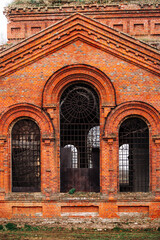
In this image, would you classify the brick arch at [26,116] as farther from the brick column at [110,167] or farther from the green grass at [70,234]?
the green grass at [70,234]

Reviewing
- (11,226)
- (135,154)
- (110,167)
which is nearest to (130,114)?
(135,154)

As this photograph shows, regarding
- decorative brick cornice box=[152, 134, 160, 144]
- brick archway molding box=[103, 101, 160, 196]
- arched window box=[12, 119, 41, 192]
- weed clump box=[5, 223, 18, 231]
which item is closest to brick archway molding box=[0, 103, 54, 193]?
arched window box=[12, 119, 41, 192]

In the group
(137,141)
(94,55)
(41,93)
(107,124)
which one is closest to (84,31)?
(94,55)

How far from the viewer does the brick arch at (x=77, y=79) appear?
42.5 feet

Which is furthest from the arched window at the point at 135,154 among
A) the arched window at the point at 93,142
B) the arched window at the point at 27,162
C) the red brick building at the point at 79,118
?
the arched window at the point at 27,162

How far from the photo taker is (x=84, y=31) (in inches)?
517

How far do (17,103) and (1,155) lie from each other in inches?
97.5

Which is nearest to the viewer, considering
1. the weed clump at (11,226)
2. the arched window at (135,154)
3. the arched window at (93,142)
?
the weed clump at (11,226)

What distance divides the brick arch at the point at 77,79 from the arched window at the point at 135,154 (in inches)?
56.0

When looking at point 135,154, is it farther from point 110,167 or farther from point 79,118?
point 79,118

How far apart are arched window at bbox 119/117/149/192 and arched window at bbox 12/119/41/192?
3887 millimetres

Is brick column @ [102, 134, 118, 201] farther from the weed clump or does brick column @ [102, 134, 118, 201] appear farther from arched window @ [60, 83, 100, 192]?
the weed clump

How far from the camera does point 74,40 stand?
43.3 ft

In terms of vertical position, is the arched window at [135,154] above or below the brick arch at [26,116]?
below
